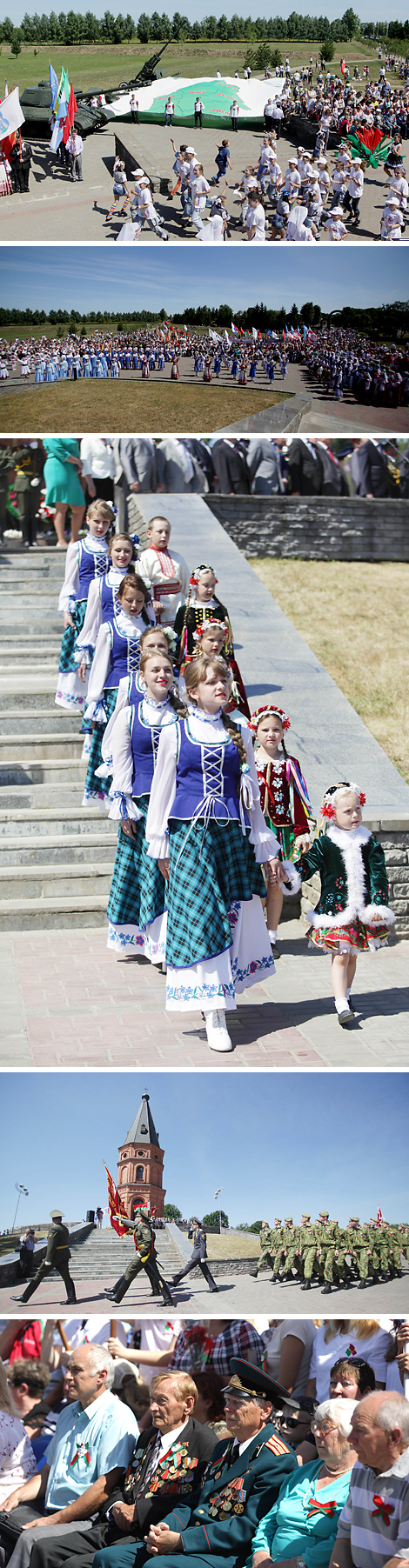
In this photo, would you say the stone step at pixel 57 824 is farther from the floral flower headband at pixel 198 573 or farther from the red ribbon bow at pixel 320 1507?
the red ribbon bow at pixel 320 1507

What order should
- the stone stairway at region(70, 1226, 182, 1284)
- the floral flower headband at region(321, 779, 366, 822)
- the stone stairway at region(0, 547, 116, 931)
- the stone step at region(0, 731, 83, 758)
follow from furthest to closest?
the stone step at region(0, 731, 83, 758)
the stone stairway at region(0, 547, 116, 931)
the floral flower headband at region(321, 779, 366, 822)
the stone stairway at region(70, 1226, 182, 1284)

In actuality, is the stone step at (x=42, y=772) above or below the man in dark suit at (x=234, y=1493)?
above

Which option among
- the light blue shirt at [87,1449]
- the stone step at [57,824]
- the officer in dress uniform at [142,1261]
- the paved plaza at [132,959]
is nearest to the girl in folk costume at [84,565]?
the paved plaza at [132,959]

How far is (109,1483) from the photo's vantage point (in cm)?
385

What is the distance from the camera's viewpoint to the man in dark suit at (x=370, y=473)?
17.5 meters

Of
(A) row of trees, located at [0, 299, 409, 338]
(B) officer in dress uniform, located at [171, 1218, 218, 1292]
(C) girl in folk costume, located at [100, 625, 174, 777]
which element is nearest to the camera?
(B) officer in dress uniform, located at [171, 1218, 218, 1292]

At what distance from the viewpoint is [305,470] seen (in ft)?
57.9

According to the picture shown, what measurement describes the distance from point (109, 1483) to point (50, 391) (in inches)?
654

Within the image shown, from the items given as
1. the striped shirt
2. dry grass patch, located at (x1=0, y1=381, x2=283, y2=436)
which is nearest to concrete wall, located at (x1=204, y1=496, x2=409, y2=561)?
dry grass patch, located at (x1=0, y1=381, x2=283, y2=436)

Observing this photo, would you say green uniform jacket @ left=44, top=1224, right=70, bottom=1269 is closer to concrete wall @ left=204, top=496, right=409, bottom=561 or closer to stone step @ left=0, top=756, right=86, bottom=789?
stone step @ left=0, top=756, right=86, bottom=789

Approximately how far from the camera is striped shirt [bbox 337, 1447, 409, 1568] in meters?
2.98

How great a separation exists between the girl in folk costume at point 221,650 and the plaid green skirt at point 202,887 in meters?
0.84

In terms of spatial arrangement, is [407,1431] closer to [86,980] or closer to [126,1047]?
[126,1047]

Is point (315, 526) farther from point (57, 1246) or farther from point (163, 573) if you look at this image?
point (57, 1246)
